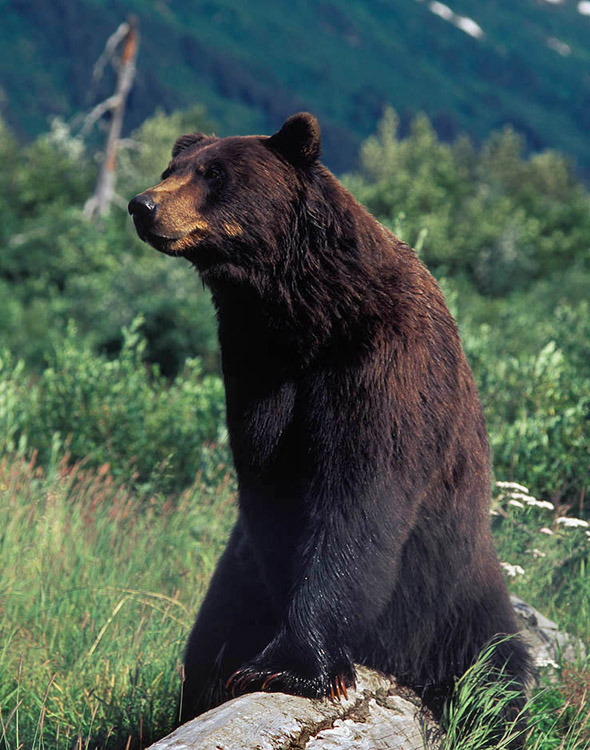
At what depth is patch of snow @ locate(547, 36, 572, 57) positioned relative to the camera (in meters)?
145

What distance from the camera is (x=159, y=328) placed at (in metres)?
13.6

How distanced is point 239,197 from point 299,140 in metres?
0.31

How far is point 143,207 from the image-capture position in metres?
2.91

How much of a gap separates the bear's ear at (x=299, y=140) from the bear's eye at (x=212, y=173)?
8.9 inches

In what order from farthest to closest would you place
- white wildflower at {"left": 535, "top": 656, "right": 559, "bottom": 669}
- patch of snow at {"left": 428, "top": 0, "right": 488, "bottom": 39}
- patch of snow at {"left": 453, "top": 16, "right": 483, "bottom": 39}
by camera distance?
patch of snow at {"left": 428, "top": 0, "right": 488, "bottom": 39}, patch of snow at {"left": 453, "top": 16, "right": 483, "bottom": 39}, white wildflower at {"left": 535, "top": 656, "right": 559, "bottom": 669}

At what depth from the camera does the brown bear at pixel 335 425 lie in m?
2.97

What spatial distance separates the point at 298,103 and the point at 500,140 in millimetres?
82151

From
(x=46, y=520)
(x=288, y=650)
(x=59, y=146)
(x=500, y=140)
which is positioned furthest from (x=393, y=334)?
(x=500, y=140)

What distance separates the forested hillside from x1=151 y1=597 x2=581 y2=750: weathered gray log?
4303 inches

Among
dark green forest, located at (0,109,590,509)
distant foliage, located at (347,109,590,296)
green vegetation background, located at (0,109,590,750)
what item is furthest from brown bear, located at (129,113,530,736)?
distant foliage, located at (347,109,590,296)

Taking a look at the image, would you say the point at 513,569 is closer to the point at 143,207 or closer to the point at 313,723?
the point at 313,723

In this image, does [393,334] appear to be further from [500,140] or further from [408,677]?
[500,140]

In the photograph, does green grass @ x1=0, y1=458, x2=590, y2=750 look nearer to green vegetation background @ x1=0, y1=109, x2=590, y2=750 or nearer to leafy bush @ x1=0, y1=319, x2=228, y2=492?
green vegetation background @ x1=0, y1=109, x2=590, y2=750

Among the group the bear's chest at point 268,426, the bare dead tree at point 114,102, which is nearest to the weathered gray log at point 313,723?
the bear's chest at point 268,426
